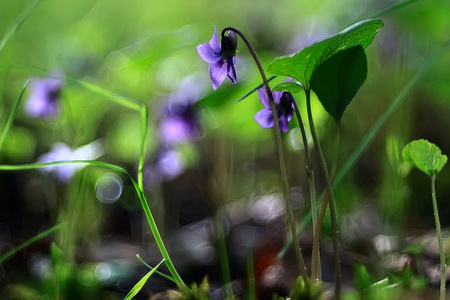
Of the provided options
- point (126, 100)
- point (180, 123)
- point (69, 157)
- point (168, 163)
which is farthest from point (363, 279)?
point (168, 163)

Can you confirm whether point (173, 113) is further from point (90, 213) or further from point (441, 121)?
point (441, 121)

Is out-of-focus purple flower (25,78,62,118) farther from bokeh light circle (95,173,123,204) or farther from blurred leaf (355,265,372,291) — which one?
blurred leaf (355,265,372,291)

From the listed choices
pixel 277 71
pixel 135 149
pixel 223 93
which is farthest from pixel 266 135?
pixel 277 71

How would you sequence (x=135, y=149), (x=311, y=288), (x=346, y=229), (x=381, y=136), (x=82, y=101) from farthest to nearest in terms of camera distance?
(x=381, y=136), (x=135, y=149), (x=82, y=101), (x=346, y=229), (x=311, y=288)

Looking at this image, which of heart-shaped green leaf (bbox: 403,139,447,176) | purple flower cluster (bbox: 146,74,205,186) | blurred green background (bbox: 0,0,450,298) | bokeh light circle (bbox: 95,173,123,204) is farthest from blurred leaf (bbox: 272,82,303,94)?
bokeh light circle (bbox: 95,173,123,204)

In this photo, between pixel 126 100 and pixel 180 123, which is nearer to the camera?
pixel 126 100

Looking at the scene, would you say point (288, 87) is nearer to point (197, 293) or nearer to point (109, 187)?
point (197, 293)
